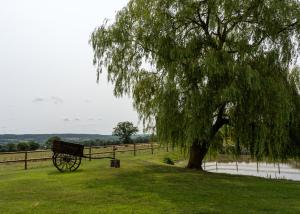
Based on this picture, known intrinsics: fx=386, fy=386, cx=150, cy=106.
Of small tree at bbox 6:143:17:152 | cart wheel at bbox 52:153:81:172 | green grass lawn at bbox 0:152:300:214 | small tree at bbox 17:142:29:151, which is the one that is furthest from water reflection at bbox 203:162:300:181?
small tree at bbox 6:143:17:152

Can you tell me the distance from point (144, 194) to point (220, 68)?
6113mm

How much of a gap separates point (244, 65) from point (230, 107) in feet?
5.99

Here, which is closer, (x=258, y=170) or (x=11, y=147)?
(x=258, y=170)

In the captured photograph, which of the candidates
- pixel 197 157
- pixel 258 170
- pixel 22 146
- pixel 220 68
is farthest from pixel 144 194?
pixel 22 146

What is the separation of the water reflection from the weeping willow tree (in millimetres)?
9411

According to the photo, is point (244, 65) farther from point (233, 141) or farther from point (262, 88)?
point (233, 141)

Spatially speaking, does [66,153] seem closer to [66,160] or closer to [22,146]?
[66,160]

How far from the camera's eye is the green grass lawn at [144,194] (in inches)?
355

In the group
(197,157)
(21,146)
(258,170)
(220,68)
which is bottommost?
(258,170)

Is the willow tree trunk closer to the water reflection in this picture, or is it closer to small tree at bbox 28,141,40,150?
the water reflection

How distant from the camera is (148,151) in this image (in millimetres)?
32750

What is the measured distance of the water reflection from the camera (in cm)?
2614

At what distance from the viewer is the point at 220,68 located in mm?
14578

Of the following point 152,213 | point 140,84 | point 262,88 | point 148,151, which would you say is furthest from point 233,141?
point 148,151
